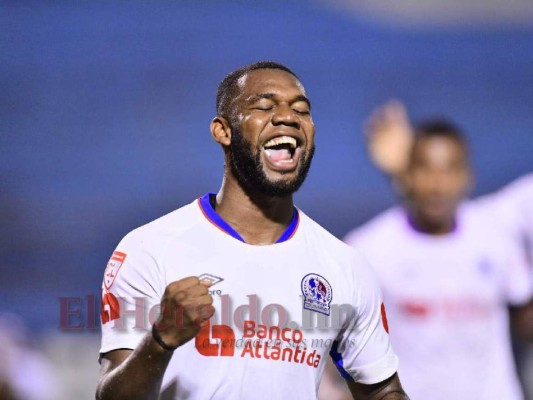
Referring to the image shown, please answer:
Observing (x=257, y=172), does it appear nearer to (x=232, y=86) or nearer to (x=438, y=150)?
(x=232, y=86)

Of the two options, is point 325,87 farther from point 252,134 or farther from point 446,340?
point 252,134

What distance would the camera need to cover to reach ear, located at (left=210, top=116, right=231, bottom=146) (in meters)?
3.31

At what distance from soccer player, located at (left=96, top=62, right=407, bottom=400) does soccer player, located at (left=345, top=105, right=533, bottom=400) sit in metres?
1.69

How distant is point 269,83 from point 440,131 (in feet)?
8.26

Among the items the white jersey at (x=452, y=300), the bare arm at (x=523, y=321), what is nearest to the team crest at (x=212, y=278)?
the white jersey at (x=452, y=300)

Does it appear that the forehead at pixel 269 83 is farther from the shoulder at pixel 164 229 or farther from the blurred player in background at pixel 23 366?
the blurred player in background at pixel 23 366

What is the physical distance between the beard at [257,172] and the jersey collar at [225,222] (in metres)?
0.13

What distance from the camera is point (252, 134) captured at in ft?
10.5

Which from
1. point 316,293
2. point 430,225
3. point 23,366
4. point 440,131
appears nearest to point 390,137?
point 440,131

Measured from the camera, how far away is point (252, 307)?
9.95 ft

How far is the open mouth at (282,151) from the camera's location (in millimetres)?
3154

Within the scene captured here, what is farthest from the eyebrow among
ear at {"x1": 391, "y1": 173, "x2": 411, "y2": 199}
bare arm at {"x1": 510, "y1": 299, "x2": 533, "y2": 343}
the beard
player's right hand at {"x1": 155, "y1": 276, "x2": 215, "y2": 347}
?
bare arm at {"x1": 510, "y1": 299, "x2": 533, "y2": 343}

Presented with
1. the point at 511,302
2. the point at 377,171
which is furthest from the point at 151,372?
the point at 377,171

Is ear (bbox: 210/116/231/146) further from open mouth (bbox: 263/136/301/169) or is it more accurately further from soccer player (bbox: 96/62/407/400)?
open mouth (bbox: 263/136/301/169)
